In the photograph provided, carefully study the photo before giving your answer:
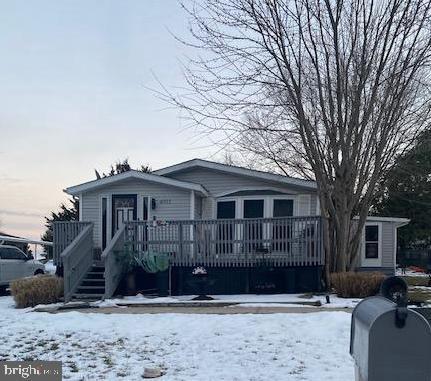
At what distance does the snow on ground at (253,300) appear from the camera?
13281 mm

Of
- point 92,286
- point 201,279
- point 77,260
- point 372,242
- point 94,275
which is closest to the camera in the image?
point 201,279

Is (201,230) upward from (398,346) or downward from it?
upward

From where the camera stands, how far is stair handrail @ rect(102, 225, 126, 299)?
15.2m

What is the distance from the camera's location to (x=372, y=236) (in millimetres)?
23719

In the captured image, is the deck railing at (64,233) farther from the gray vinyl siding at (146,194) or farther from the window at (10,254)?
the window at (10,254)

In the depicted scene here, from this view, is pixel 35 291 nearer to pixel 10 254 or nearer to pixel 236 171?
pixel 10 254

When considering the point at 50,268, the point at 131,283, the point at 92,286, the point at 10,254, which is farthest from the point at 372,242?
the point at 50,268

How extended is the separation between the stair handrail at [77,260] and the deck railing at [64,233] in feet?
1.63

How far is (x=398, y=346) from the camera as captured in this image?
11.5ft

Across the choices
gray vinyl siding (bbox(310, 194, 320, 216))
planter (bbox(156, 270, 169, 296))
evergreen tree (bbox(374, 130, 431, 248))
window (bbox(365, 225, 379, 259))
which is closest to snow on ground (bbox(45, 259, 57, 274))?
planter (bbox(156, 270, 169, 296))

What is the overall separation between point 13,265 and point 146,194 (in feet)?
17.3

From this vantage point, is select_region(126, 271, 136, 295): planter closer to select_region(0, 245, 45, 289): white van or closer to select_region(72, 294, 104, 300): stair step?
select_region(72, 294, 104, 300): stair step

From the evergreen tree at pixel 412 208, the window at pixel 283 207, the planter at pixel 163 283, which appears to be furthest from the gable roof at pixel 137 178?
the evergreen tree at pixel 412 208

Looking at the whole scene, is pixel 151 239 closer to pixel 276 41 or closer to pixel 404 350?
pixel 276 41
